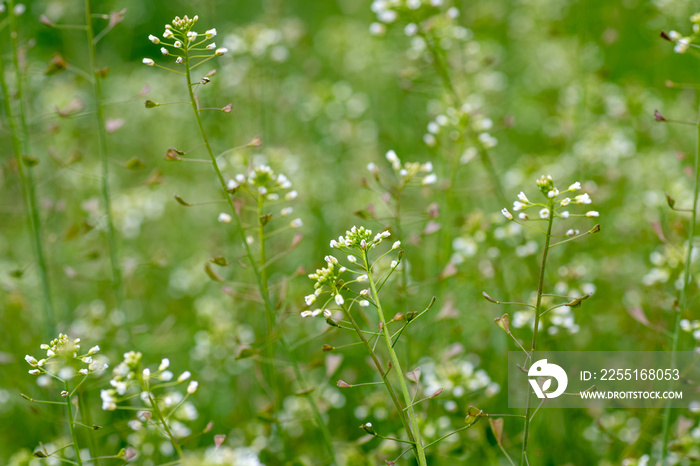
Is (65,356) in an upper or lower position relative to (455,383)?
upper

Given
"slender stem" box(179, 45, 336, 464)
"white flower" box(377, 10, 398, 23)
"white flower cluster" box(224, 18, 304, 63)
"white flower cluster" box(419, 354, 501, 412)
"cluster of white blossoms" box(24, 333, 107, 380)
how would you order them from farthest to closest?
"white flower cluster" box(224, 18, 304, 63), "white flower" box(377, 10, 398, 23), "white flower cluster" box(419, 354, 501, 412), "slender stem" box(179, 45, 336, 464), "cluster of white blossoms" box(24, 333, 107, 380)

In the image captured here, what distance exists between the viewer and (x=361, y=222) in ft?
14.8

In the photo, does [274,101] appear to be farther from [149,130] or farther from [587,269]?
[587,269]

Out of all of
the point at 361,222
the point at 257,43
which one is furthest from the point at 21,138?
the point at 361,222

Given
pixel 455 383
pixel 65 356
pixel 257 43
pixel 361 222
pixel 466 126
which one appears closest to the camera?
pixel 65 356

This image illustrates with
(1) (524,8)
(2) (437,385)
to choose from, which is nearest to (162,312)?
(2) (437,385)

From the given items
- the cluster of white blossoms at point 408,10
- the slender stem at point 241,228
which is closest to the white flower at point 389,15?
the cluster of white blossoms at point 408,10

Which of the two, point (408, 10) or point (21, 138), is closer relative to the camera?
point (21, 138)

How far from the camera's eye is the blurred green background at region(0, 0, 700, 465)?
9.62 ft

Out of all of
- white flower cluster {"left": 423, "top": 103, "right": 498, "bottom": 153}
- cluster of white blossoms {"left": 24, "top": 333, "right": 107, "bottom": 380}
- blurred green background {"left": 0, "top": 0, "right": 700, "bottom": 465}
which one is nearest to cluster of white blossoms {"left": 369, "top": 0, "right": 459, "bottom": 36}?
blurred green background {"left": 0, "top": 0, "right": 700, "bottom": 465}

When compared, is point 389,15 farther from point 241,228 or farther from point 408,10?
point 241,228

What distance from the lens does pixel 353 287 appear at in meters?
4.11

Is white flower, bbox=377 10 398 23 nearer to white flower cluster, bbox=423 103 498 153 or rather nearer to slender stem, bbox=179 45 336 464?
white flower cluster, bbox=423 103 498 153

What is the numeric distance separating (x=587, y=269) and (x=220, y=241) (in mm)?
2479
